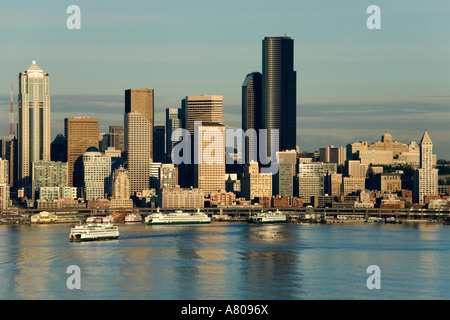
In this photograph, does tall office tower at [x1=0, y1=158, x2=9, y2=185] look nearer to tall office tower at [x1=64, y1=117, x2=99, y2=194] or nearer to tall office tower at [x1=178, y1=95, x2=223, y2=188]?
tall office tower at [x1=64, y1=117, x2=99, y2=194]

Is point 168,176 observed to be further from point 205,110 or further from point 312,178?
point 312,178

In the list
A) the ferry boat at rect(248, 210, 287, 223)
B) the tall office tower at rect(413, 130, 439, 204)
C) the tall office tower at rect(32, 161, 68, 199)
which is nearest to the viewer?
the ferry boat at rect(248, 210, 287, 223)

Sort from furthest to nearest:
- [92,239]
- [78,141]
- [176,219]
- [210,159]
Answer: [78,141], [210,159], [176,219], [92,239]

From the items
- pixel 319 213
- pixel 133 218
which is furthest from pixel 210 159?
pixel 133 218

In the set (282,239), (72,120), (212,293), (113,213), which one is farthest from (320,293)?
(72,120)

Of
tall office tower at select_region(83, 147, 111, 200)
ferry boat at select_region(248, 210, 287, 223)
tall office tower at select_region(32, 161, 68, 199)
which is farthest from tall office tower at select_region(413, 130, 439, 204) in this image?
tall office tower at select_region(32, 161, 68, 199)
